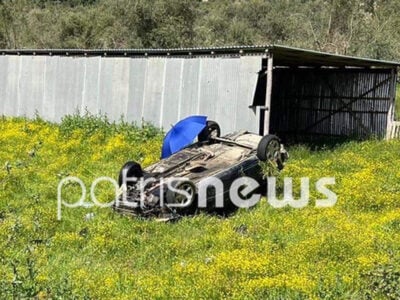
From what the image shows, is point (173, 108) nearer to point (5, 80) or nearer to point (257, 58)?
point (257, 58)

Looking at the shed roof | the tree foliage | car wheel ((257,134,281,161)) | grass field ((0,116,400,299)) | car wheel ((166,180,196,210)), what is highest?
the tree foliage

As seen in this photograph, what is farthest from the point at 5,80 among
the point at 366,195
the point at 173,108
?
the point at 366,195

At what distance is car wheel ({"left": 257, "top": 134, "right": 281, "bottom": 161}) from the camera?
10.1 m

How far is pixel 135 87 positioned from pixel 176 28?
20.1 meters

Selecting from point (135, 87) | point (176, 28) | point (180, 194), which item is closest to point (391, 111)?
point (135, 87)

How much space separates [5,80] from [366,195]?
49.5ft

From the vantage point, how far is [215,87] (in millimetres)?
14461

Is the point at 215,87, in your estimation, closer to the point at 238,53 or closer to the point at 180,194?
the point at 238,53

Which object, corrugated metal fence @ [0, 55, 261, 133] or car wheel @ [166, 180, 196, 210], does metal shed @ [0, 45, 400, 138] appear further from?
car wheel @ [166, 180, 196, 210]

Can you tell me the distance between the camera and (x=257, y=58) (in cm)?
1330

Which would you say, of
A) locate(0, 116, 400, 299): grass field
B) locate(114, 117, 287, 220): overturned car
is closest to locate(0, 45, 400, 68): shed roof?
locate(0, 116, 400, 299): grass field

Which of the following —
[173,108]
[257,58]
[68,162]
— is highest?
[257,58]

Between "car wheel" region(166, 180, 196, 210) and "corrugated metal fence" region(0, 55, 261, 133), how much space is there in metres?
4.93

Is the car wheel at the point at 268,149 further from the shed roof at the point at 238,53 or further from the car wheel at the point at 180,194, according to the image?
the shed roof at the point at 238,53
